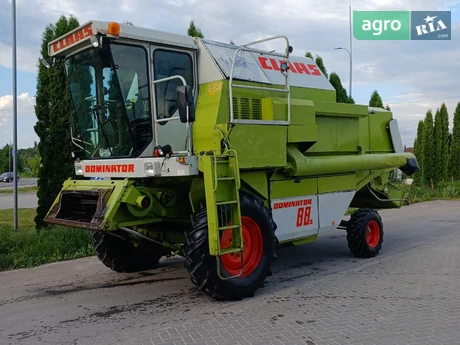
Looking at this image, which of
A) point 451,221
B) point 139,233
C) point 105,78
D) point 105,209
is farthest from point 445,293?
point 451,221

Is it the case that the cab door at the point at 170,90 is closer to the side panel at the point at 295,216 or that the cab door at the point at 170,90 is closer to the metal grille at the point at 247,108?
the metal grille at the point at 247,108

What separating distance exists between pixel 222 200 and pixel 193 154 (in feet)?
2.52

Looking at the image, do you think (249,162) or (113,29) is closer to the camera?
(113,29)

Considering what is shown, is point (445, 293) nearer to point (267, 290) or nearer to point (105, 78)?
point (267, 290)

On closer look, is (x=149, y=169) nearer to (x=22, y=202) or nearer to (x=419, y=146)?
(x=22, y=202)

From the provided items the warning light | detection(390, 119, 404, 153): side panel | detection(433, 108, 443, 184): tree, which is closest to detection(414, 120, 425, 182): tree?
detection(433, 108, 443, 184): tree

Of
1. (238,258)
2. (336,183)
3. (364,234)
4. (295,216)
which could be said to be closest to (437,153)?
(364,234)

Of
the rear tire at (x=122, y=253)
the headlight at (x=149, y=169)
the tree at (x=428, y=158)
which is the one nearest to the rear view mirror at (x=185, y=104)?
the headlight at (x=149, y=169)

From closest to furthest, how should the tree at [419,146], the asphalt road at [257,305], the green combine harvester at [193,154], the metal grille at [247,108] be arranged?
1. the asphalt road at [257,305]
2. the green combine harvester at [193,154]
3. the metal grille at [247,108]
4. the tree at [419,146]

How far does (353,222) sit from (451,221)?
5.99 metres

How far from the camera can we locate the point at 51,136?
973cm

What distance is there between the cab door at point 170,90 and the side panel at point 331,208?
250 centimetres

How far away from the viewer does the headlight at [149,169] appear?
5.56m

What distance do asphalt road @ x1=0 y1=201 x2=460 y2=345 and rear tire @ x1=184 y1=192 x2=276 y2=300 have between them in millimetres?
186
